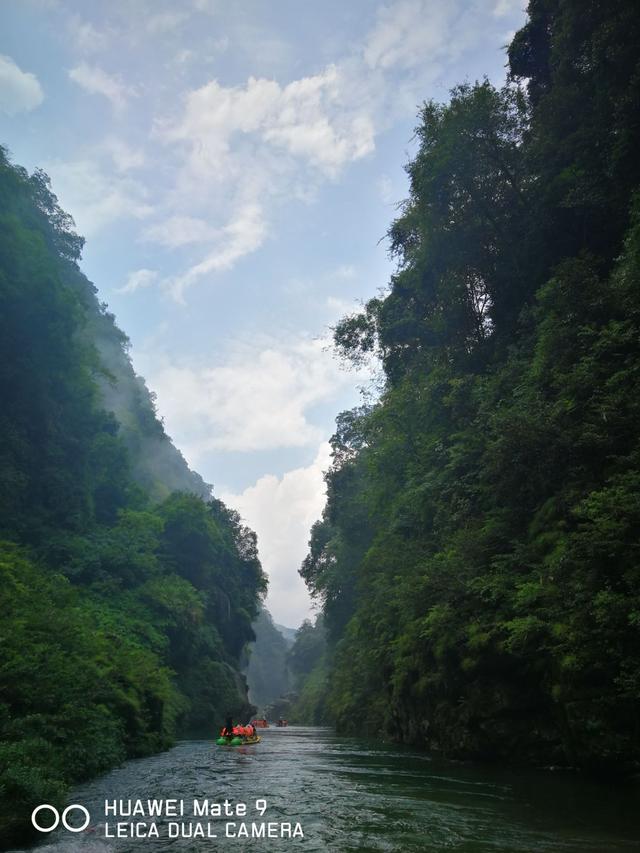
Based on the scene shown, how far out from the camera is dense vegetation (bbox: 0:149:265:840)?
11.5m

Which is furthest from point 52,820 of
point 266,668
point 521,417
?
point 266,668

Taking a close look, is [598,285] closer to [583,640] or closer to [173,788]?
[583,640]

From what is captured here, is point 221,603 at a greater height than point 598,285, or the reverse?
point 598,285

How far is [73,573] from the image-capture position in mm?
27297

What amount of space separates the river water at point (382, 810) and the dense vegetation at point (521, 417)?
142cm

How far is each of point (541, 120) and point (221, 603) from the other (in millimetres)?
46891

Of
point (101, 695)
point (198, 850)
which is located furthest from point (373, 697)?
point (198, 850)

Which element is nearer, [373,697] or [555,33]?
[555,33]

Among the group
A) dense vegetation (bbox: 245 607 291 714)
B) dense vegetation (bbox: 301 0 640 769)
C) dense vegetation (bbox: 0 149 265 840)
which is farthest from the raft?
dense vegetation (bbox: 245 607 291 714)

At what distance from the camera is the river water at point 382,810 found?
6.74 meters

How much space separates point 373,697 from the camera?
32.1 metres

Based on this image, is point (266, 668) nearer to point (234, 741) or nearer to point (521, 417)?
point (234, 741)

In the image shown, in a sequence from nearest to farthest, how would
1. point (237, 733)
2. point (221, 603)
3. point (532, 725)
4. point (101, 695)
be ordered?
point (532, 725), point (101, 695), point (237, 733), point (221, 603)

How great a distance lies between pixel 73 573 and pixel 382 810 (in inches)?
887
